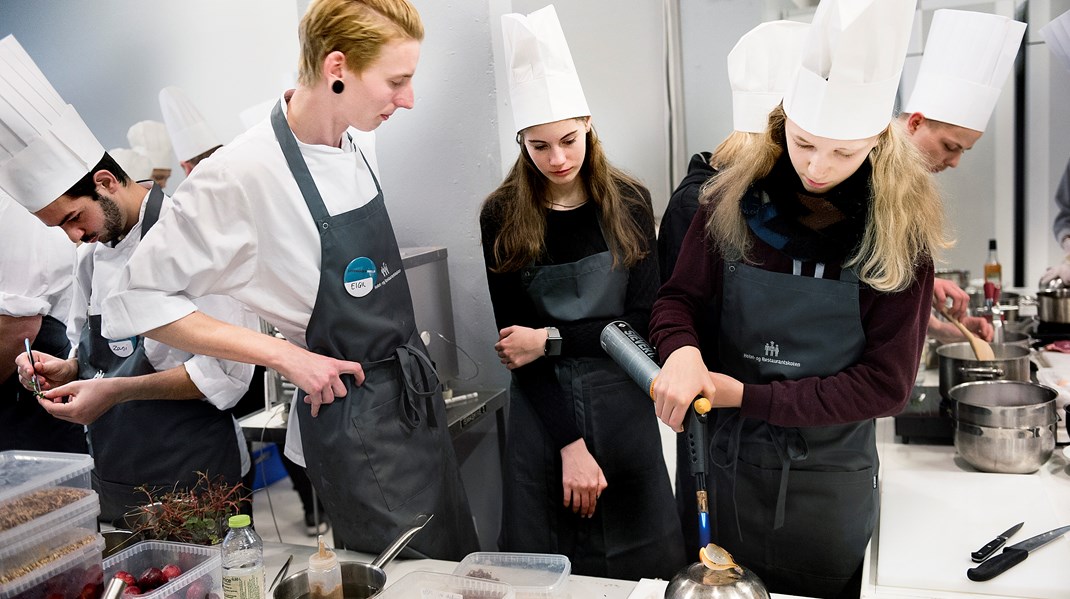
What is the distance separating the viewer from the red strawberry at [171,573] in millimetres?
1488

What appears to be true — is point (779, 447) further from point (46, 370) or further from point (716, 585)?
point (46, 370)

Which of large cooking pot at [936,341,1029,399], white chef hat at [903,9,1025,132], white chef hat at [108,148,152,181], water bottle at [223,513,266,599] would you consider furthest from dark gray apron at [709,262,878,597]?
Answer: white chef hat at [108,148,152,181]

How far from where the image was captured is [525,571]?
5.12ft

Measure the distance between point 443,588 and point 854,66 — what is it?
116 centimetres

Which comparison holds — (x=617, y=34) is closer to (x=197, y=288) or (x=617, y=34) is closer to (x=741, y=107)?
(x=741, y=107)

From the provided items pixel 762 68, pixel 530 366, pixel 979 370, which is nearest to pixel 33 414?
pixel 530 366

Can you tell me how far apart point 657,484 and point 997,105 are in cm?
140

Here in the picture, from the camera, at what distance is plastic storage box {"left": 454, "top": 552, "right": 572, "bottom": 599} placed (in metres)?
1.48

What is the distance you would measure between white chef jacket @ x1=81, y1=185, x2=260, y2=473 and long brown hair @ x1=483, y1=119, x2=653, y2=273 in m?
0.67

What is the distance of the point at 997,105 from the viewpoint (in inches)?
89.5

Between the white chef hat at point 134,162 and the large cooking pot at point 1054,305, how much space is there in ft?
9.24

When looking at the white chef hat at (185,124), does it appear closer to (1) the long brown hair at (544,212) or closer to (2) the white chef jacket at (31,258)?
(2) the white chef jacket at (31,258)

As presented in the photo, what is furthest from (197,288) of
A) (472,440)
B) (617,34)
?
(617,34)

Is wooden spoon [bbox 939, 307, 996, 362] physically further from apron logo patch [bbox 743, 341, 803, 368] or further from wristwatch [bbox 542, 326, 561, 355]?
wristwatch [bbox 542, 326, 561, 355]
